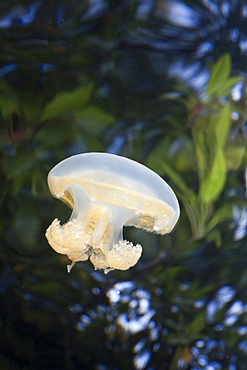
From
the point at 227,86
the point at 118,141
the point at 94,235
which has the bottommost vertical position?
the point at 94,235

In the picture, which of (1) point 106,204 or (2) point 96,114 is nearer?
(1) point 106,204

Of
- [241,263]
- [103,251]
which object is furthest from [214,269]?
[103,251]

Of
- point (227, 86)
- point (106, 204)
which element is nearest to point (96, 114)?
point (106, 204)

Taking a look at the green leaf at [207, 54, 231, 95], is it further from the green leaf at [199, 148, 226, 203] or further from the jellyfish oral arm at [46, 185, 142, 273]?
the jellyfish oral arm at [46, 185, 142, 273]

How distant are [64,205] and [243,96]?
66 centimetres

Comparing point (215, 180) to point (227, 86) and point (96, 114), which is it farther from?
point (96, 114)

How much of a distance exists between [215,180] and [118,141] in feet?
1.12

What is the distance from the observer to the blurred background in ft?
3.29

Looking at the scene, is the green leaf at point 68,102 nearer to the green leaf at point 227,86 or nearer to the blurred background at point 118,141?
the blurred background at point 118,141

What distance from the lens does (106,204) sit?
2.92 ft

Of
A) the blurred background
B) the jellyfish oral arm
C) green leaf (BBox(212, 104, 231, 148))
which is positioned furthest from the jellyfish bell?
green leaf (BBox(212, 104, 231, 148))

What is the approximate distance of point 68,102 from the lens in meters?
1.03

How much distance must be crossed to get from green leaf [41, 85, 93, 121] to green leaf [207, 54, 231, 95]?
1.23 ft

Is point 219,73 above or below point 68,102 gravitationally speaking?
above
